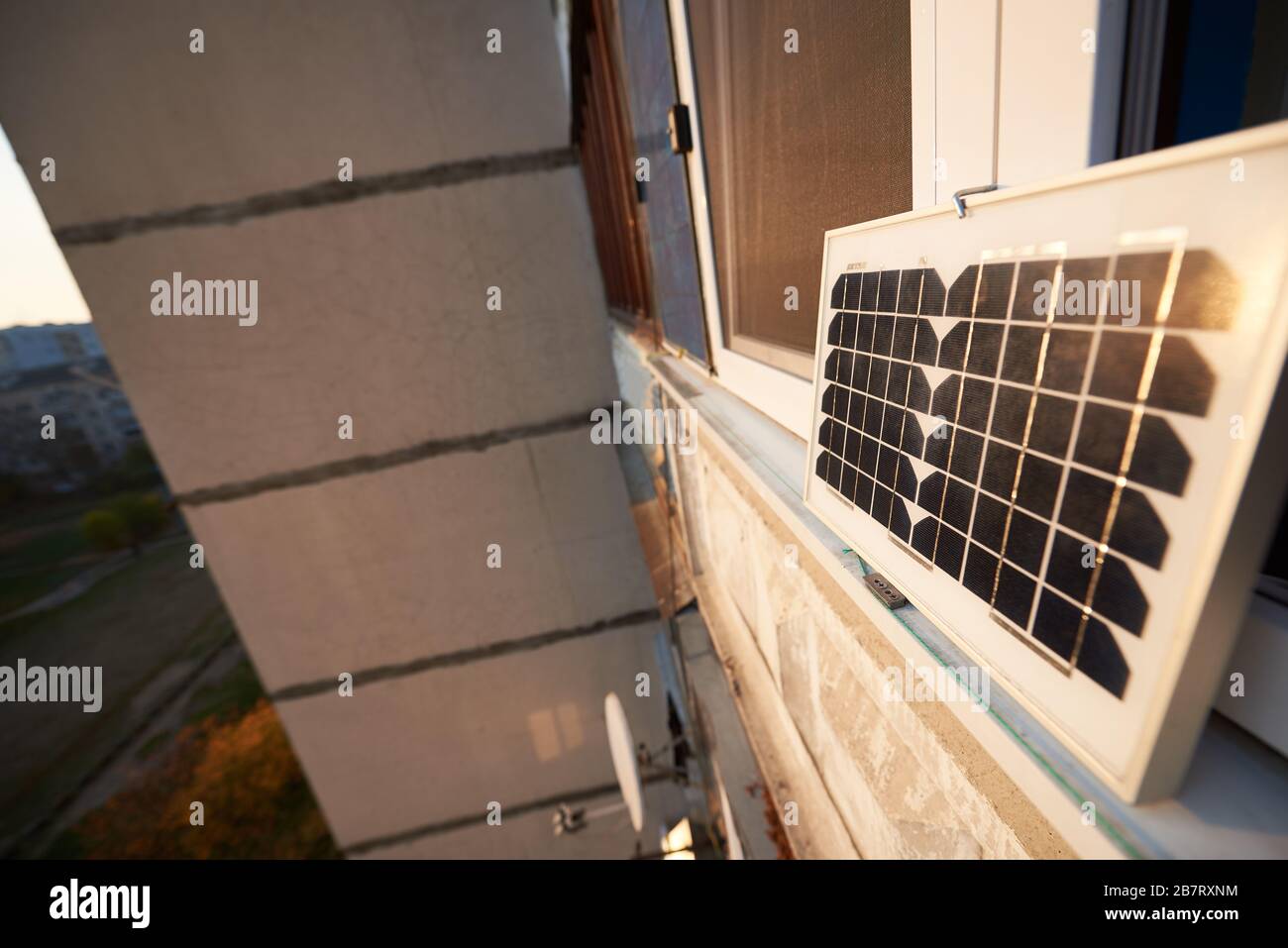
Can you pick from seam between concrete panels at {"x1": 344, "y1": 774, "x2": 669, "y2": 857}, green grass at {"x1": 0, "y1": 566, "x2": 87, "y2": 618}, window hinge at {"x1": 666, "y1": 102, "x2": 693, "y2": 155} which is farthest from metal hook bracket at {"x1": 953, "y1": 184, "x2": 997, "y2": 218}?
green grass at {"x1": 0, "y1": 566, "x2": 87, "y2": 618}

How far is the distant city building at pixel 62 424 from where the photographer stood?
22.3 meters

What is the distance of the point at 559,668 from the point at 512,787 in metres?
1.23

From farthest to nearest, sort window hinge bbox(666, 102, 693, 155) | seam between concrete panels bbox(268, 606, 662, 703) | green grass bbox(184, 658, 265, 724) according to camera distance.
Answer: green grass bbox(184, 658, 265, 724)
seam between concrete panels bbox(268, 606, 662, 703)
window hinge bbox(666, 102, 693, 155)

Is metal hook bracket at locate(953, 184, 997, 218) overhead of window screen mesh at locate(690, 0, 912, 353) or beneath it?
beneath

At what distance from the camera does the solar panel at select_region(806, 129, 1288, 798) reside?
0.33m

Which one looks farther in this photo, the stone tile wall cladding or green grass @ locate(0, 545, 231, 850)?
green grass @ locate(0, 545, 231, 850)

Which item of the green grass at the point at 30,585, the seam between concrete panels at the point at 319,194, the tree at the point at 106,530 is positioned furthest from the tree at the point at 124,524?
the seam between concrete panels at the point at 319,194

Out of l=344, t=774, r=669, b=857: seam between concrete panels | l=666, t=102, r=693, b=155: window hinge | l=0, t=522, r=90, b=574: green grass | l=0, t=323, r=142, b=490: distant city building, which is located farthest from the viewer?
l=0, t=323, r=142, b=490: distant city building

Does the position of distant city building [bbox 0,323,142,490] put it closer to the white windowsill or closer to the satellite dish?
the satellite dish

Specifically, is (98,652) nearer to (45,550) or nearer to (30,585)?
(30,585)

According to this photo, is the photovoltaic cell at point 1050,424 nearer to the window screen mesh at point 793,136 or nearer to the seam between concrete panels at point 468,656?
the window screen mesh at point 793,136

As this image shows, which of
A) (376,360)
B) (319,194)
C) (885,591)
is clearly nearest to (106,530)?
(376,360)

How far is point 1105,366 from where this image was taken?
400 mm

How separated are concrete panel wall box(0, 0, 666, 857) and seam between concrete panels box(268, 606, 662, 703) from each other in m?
0.02
